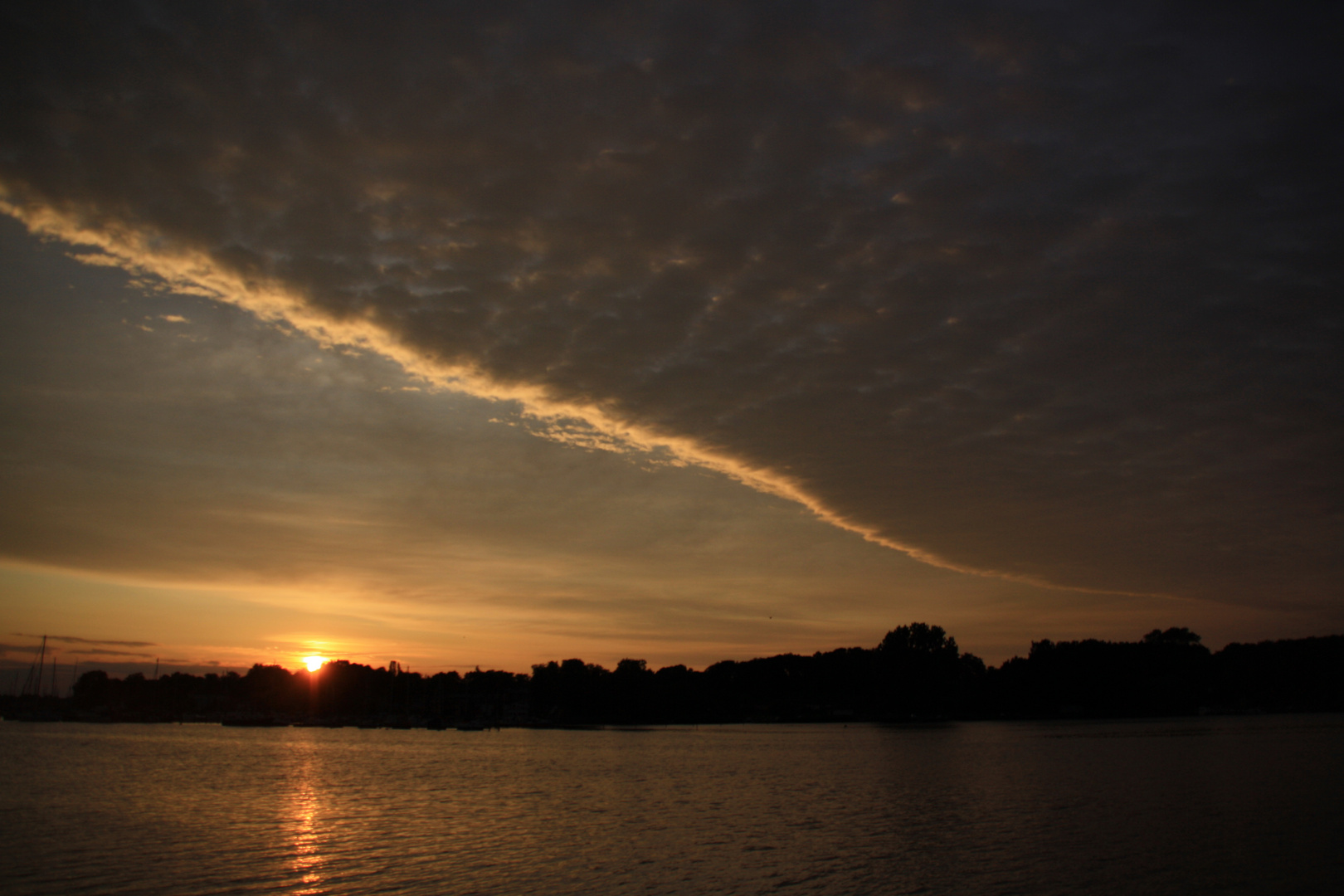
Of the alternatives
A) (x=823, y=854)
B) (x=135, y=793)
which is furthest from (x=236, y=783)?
(x=823, y=854)

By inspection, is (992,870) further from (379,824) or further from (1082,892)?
(379,824)

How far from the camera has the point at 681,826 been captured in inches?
2126

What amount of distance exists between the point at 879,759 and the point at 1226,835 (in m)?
70.9

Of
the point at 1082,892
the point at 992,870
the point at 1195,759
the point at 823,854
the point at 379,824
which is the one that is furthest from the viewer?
the point at 1195,759

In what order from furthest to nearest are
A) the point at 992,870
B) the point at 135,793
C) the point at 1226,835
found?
the point at 135,793 < the point at 1226,835 < the point at 992,870

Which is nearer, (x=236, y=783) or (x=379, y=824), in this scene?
(x=379, y=824)

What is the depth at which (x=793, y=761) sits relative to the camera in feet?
380

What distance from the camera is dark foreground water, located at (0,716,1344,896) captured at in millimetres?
37375

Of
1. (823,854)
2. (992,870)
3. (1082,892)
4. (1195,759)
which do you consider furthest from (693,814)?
(1195,759)

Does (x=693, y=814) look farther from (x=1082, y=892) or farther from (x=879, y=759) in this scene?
(x=879, y=759)

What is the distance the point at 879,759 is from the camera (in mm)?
Result: 115938

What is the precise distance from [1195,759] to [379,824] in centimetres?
9809

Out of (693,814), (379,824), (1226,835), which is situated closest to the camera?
(1226,835)

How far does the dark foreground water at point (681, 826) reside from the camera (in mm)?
37375
